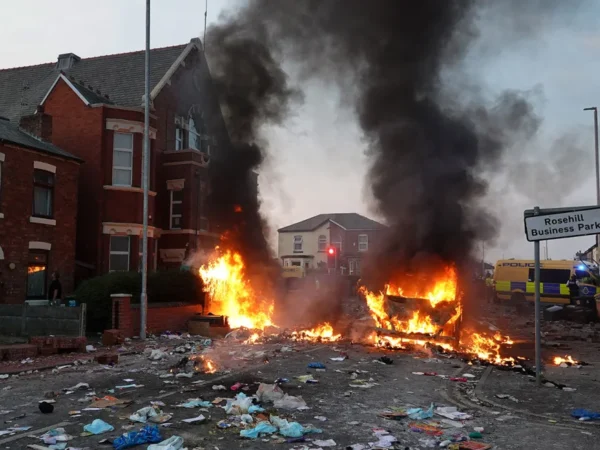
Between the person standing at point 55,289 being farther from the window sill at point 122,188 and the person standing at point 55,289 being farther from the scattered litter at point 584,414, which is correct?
the scattered litter at point 584,414

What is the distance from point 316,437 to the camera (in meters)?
5.50

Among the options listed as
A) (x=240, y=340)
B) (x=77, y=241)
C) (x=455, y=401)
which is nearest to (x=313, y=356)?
(x=240, y=340)

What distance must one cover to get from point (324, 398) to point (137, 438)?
2.90 m

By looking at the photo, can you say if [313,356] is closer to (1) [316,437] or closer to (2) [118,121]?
(1) [316,437]

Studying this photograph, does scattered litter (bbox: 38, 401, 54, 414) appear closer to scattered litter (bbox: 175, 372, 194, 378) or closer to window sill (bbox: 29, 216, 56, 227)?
scattered litter (bbox: 175, 372, 194, 378)

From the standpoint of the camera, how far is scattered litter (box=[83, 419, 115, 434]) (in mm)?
5602

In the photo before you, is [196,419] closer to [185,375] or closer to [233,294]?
[185,375]

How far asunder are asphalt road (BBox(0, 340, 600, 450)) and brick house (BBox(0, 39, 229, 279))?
964cm

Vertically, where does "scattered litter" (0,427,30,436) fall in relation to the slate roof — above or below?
below

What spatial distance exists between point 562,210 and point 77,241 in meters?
17.0

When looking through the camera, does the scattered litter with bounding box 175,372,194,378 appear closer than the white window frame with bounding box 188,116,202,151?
Yes

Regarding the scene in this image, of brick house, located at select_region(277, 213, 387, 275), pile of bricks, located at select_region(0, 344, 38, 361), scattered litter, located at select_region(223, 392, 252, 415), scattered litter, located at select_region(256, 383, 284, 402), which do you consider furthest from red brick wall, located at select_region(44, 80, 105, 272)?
brick house, located at select_region(277, 213, 387, 275)

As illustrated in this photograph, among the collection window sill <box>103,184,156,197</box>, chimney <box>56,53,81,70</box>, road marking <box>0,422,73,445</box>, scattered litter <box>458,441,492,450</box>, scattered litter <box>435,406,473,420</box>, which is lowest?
scattered litter <box>435,406,473,420</box>

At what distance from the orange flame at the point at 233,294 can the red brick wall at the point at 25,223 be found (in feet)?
15.2
